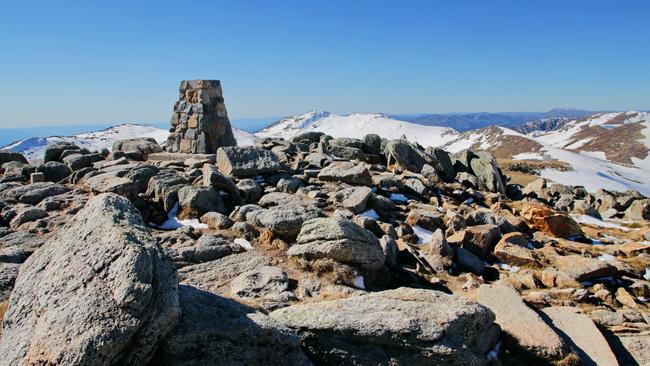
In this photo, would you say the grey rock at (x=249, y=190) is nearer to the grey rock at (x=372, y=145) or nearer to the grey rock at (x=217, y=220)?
the grey rock at (x=217, y=220)

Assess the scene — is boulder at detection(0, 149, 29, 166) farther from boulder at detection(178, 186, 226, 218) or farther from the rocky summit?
boulder at detection(178, 186, 226, 218)

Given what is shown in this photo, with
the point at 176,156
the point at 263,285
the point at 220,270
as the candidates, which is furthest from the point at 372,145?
the point at 263,285

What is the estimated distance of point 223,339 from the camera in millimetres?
4824

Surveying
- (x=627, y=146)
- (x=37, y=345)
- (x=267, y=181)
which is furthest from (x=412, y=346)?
(x=627, y=146)

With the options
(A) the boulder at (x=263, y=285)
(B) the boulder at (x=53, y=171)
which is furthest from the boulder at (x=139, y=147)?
(A) the boulder at (x=263, y=285)

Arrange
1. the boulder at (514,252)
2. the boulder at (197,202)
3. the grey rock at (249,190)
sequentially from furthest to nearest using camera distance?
the grey rock at (249,190)
the boulder at (197,202)
the boulder at (514,252)

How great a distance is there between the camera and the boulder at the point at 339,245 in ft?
32.2

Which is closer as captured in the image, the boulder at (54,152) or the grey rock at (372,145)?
the boulder at (54,152)

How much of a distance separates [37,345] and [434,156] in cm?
2407

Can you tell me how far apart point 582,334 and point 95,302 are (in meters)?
8.40

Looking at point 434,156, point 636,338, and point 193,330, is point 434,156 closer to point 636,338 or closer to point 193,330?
point 636,338

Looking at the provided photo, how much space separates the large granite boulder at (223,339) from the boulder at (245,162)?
12.5m

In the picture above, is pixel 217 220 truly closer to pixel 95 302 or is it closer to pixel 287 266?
pixel 287 266

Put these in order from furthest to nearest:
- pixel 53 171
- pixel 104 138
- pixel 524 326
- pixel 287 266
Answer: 1. pixel 104 138
2. pixel 53 171
3. pixel 287 266
4. pixel 524 326
